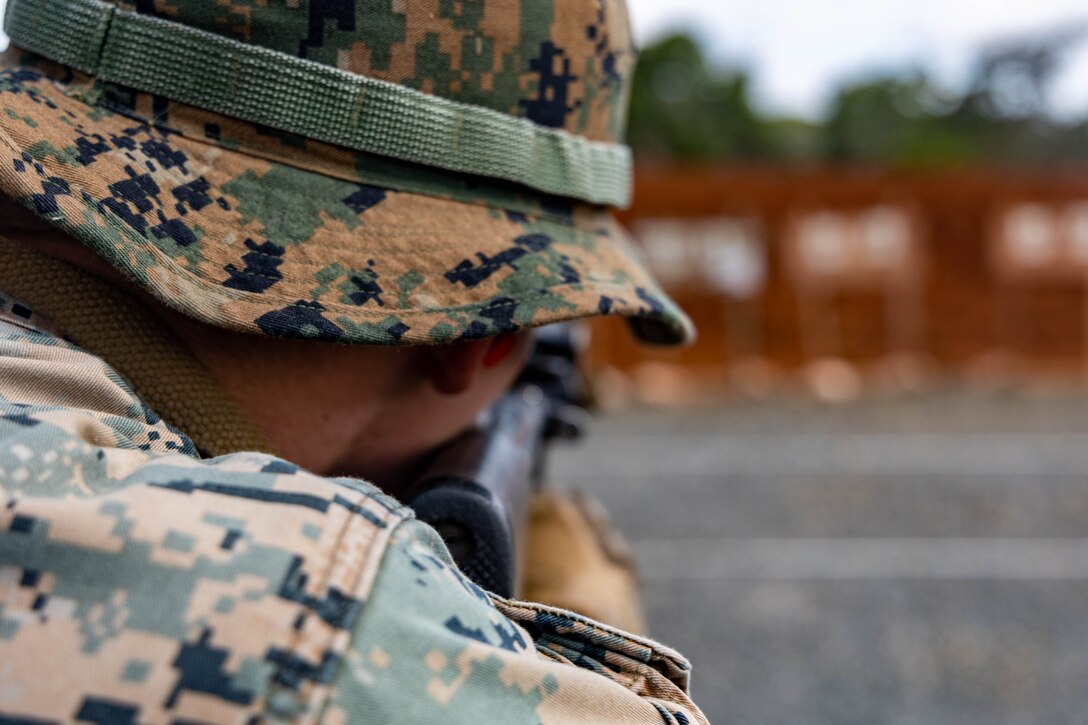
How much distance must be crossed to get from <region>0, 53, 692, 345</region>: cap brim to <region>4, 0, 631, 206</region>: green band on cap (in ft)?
0.11

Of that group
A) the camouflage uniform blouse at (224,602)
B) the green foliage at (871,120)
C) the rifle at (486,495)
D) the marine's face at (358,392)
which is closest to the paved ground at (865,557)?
the rifle at (486,495)

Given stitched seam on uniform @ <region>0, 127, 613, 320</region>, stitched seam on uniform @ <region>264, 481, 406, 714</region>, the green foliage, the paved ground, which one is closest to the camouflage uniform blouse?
stitched seam on uniform @ <region>264, 481, 406, 714</region>

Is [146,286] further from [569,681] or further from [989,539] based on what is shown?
[989,539]

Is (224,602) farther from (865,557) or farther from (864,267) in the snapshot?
(864,267)

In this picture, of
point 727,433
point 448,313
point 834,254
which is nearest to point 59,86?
point 448,313

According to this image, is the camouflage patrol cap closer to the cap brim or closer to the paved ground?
the cap brim

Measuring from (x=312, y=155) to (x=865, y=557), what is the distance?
4374mm

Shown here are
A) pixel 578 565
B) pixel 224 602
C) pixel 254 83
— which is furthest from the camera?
pixel 578 565

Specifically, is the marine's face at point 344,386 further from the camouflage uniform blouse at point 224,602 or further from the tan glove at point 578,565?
the tan glove at point 578,565

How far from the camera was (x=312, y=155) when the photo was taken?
37.1 inches

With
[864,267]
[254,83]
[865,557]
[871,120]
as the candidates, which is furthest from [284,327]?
[871,120]

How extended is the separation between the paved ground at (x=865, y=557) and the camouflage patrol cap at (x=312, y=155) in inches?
104

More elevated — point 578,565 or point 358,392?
point 578,565

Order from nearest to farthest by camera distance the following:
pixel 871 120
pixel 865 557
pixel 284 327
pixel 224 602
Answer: pixel 224 602, pixel 284 327, pixel 865 557, pixel 871 120
